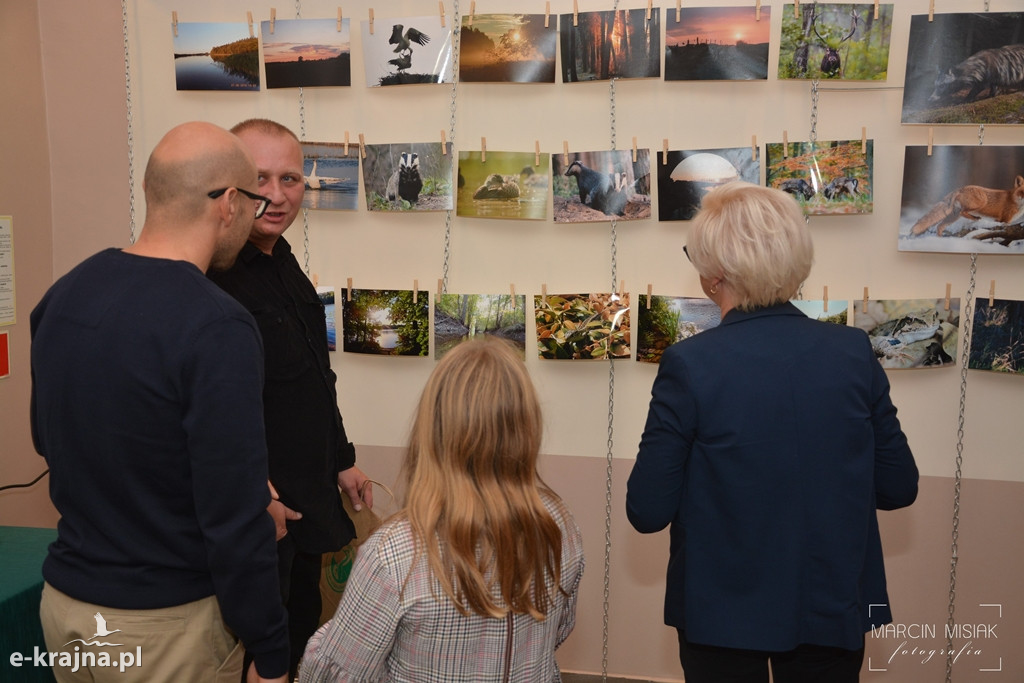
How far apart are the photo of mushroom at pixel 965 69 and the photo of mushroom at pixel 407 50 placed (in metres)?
1.50

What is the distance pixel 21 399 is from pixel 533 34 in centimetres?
221

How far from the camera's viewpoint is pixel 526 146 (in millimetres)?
2840

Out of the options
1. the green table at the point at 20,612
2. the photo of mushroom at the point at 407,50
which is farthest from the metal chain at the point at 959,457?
the green table at the point at 20,612

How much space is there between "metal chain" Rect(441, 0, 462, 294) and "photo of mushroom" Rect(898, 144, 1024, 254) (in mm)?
1481

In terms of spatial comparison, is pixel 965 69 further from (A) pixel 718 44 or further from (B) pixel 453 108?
(B) pixel 453 108

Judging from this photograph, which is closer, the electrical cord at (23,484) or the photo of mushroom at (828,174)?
the photo of mushroom at (828,174)

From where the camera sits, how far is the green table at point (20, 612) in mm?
1938

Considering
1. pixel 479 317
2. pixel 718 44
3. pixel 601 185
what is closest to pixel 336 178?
pixel 479 317

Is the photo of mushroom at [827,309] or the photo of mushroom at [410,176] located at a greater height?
the photo of mushroom at [410,176]

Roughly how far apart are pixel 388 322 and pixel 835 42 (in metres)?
1.73

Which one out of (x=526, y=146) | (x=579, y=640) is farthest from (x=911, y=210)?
(x=579, y=640)

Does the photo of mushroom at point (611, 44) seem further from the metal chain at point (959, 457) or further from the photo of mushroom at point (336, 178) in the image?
the metal chain at point (959, 457)

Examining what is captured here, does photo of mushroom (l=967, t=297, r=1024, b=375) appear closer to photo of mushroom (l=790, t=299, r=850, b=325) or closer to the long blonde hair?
photo of mushroom (l=790, t=299, r=850, b=325)

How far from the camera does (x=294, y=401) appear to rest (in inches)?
76.5
